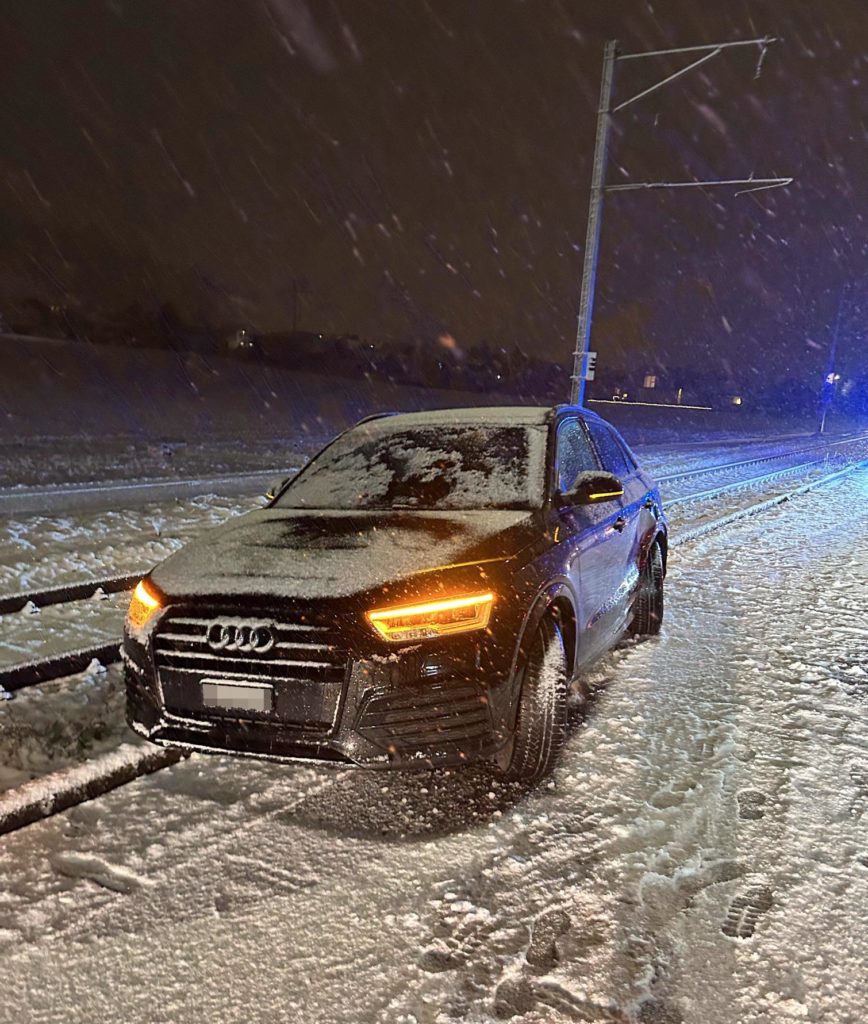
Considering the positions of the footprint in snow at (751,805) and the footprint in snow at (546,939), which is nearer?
the footprint in snow at (546,939)

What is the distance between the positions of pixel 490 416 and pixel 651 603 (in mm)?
1976

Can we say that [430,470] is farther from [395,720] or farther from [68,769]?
[68,769]

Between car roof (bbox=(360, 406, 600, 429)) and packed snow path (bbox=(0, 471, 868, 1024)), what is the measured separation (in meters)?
1.79

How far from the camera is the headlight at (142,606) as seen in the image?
3.36 m

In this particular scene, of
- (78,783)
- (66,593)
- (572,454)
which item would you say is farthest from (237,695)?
(66,593)

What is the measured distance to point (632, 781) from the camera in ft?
11.8

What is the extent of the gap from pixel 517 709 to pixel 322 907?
1.09 metres

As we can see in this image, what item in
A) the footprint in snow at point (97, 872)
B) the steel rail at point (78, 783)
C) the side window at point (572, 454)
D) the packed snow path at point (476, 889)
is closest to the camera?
the packed snow path at point (476, 889)

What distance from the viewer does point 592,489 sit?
416cm

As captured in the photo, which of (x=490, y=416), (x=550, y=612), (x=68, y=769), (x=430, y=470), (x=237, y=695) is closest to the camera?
(x=237, y=695)

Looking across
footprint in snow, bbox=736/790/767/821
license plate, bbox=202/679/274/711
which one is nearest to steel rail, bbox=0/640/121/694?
license plate, bbox=202/679/274/711

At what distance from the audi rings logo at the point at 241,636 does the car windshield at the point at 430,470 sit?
1.35 meters

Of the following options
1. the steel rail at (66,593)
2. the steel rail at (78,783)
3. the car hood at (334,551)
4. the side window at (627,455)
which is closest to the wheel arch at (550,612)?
the car hood at (334,551)

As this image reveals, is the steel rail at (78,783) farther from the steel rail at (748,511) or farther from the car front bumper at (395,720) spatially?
the steel rail at (748,511)
